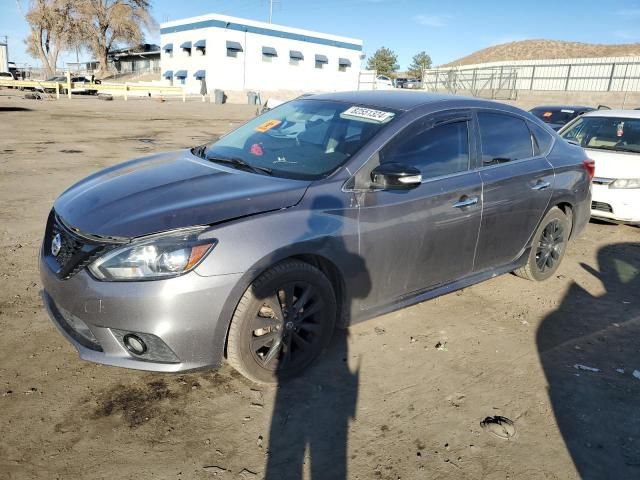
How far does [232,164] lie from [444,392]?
2076 mm

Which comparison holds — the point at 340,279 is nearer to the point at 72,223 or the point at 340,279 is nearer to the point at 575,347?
the point at 72,223

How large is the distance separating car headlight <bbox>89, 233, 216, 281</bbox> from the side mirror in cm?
122

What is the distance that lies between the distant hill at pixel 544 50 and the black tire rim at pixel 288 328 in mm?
82341

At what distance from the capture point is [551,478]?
2.47 metres

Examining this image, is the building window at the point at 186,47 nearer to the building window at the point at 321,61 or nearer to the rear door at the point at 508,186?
the building window at the point at 321,61

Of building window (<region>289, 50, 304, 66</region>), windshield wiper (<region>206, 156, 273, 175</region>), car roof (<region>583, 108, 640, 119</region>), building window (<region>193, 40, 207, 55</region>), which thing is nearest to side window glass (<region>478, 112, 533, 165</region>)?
windshield wiper (<region>206, 156, 273, 175</region>)

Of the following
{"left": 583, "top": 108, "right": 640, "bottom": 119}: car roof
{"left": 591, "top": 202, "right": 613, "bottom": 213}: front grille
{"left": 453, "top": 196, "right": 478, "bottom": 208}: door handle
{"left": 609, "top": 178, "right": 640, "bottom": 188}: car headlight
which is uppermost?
{"left": 583, "top": 108, "right": 640, "bottom": 119}: car roof

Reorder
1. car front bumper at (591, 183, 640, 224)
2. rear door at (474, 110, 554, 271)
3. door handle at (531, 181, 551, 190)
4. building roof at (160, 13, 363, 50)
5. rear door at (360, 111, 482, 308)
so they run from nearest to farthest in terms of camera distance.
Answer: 1. rear door at (360, 111, 482, 308)
2. rear door at (474, 110, 554, 271)
3. door handle at (531, 181, 551, 190)
4. car front bumper at (591, 183, 640, 224)
5. building roof at (160, 13, 363, 50)

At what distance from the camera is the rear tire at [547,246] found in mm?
4680

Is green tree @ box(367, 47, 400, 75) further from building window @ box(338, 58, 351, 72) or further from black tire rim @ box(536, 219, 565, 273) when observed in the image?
black tire rim @ box(536, 219, 565, 273)

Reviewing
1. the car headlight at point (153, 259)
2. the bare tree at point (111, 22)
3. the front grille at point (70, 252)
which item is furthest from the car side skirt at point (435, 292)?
the bare tree at point (111, 22)

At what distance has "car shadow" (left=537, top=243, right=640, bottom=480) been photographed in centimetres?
266

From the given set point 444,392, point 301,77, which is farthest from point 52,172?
point 301,77

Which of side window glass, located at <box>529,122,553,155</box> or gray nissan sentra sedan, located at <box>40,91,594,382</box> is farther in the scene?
side window glass, located at <box>529,122,553,155</box>
